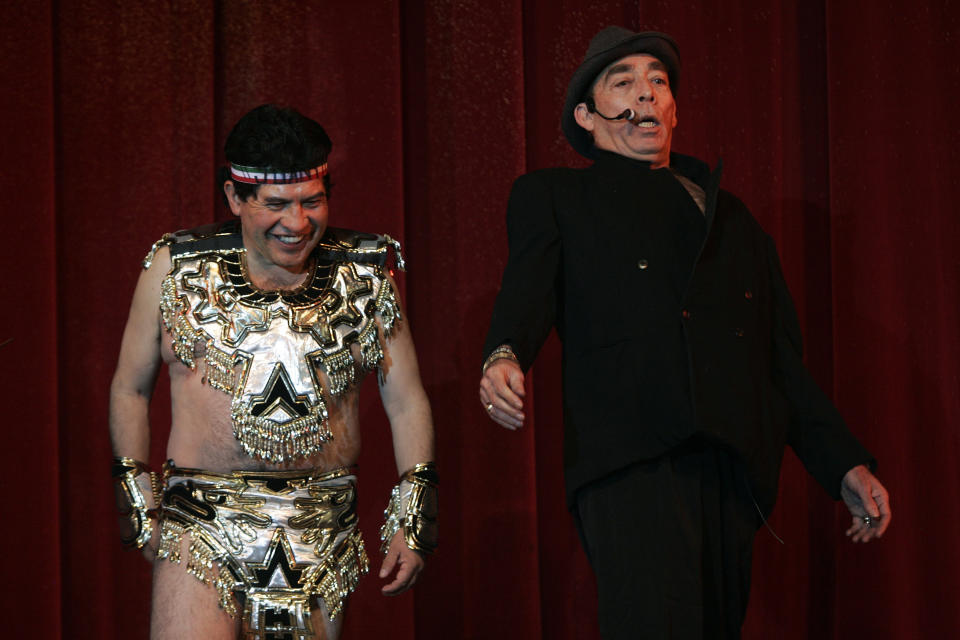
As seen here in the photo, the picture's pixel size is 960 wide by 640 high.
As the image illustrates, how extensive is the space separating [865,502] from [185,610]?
1444 mm

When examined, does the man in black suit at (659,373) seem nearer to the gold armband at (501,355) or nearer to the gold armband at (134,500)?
the gold armband at (501,355)

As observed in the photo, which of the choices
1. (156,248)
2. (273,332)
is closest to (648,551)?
(273,332)

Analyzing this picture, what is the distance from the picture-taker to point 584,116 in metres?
2.54

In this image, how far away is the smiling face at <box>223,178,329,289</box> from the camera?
2.37m

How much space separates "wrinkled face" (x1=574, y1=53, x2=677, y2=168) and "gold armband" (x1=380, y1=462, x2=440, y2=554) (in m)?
0.84

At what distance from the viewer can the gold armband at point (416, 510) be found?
7.61 ft

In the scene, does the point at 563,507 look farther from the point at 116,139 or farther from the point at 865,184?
the point at 116,139

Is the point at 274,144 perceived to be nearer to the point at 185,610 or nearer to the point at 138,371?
Result: the point at 138,371

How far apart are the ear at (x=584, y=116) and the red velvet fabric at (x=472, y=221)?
900 millimetres

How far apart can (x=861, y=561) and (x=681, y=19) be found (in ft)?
6.14

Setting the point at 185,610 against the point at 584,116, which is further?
the point at 584,116

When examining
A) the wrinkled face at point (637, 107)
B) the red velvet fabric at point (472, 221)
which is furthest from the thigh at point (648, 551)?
the red velvet fabric at point (472, 221)

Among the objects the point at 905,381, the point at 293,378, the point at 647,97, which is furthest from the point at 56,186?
the point at 905,381

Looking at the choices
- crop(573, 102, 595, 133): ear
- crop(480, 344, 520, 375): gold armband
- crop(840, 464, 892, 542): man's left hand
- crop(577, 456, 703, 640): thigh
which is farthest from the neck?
crop(840, 464, 892, 542): man's left hand
